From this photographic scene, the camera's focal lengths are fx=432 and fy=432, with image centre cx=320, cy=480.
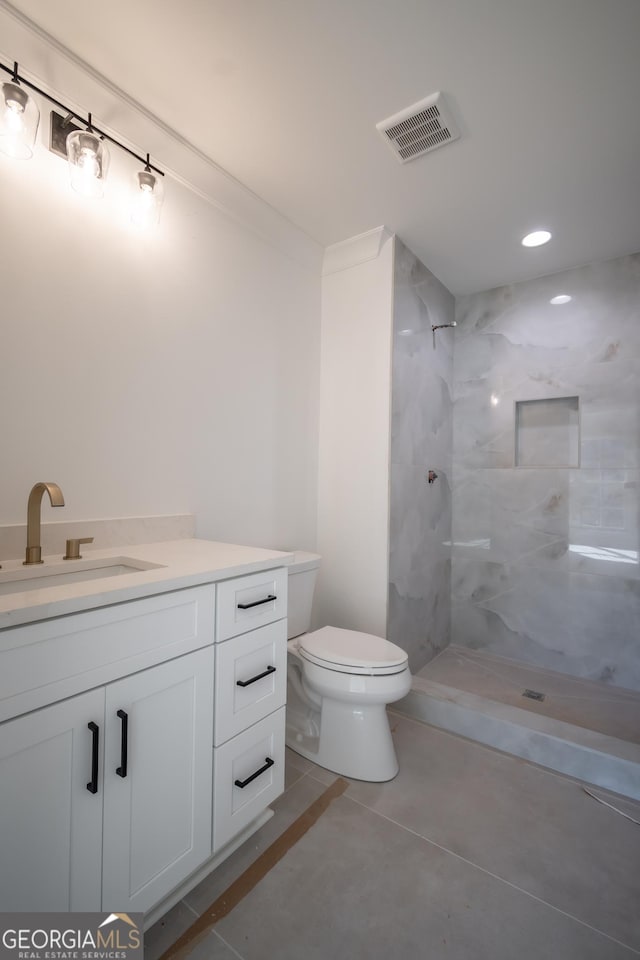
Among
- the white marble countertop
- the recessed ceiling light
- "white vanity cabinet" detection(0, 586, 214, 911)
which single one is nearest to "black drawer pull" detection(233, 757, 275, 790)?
"white vanity cabinet" detection(0, 586, 214, 911)

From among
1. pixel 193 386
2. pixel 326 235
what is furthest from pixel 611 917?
pixel 326 235

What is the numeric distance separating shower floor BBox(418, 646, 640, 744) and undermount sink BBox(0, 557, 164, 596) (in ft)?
5.84

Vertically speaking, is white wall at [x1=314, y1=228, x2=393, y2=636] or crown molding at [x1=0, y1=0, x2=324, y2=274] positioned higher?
crown molding at [x1=0, y1=0, x2=324, y2=274]

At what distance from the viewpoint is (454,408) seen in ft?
9.68

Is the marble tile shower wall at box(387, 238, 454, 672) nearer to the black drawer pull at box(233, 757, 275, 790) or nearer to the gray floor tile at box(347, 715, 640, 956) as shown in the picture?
the gray floor tile at box(347, 715, 640, 956)

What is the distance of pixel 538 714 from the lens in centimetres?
198

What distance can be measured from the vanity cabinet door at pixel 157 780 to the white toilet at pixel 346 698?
0.62m

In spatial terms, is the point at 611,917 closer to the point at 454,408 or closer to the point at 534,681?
the point at 534,681

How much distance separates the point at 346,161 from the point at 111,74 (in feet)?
2.82

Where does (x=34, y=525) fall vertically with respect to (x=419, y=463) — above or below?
below

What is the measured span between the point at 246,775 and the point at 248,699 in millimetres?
217

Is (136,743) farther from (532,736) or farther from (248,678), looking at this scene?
(532,736)

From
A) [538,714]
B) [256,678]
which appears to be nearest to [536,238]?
[538,714]

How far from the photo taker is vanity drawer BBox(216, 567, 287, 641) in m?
1.17
